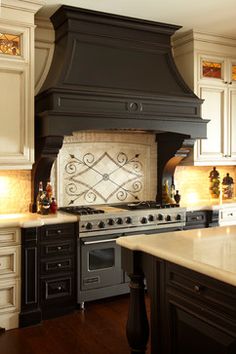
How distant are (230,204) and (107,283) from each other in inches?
72.5

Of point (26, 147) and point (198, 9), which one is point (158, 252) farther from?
point (198, 9)

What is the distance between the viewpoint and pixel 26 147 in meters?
3.76

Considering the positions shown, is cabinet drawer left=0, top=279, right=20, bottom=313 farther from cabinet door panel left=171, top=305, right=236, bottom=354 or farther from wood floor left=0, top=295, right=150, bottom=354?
cabinet door panel left=171, top=305, right=236, bottom=354

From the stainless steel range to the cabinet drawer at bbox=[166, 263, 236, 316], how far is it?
1.71 m

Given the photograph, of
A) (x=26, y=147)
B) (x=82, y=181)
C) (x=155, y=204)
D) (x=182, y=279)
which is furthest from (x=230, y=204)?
(x=182, y=279)

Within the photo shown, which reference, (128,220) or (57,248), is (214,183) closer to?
(128,220)

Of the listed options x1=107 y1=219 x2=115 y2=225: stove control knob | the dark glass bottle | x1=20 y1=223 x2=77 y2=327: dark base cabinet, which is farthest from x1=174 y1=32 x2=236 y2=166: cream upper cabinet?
x1=20 y1=223 x2=77 y2=327: dark base cabinet

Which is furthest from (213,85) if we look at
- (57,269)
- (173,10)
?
(57,269)

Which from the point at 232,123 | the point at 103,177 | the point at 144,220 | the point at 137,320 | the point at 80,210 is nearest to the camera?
the point at 137,320

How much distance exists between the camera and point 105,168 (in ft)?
15.3

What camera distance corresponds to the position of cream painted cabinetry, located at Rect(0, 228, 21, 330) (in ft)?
11.4

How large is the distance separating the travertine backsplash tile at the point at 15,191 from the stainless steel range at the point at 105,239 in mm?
456

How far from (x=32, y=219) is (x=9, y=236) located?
0.25 m

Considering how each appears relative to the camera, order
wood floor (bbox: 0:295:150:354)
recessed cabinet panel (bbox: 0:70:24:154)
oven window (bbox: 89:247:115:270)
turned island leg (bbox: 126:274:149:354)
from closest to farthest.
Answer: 1. turned island leg (bbox: 126:274:149:354)
2. wood floor (bbox: 0:295:150:354)
3. recessed cabinet panel (bbox: 0:70:24:154)
4. oven window (bbox: 89:247:115:270)
